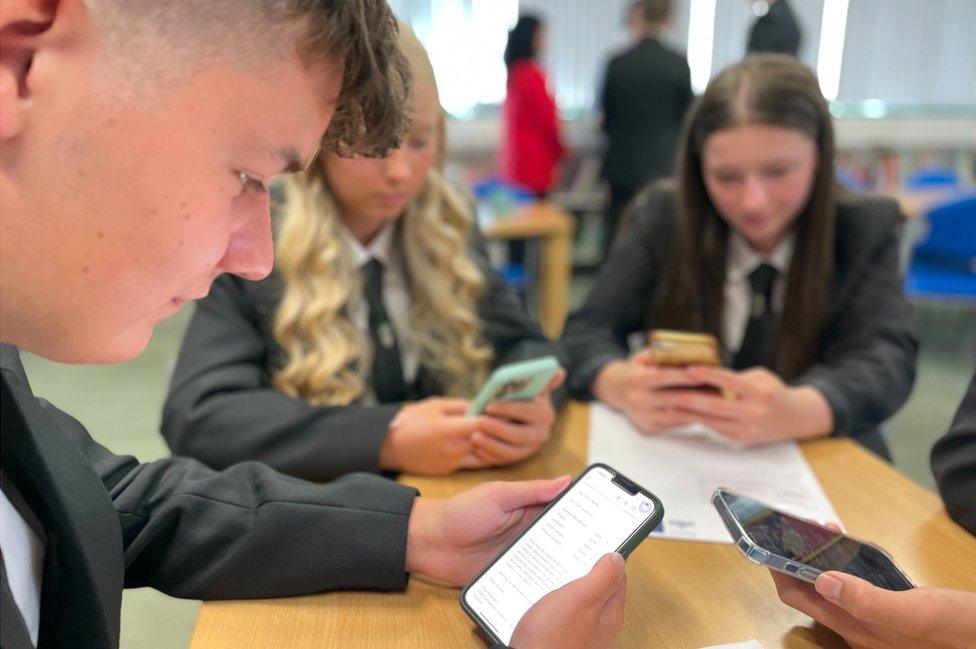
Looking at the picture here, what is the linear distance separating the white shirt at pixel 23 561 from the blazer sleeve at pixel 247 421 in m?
0.46

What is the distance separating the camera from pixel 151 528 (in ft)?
2.61

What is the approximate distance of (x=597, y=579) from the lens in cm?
65

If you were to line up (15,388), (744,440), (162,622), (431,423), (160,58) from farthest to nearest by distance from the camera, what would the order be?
(162,622) < (744,440) < (431,423) < (15,388) < (160,58)

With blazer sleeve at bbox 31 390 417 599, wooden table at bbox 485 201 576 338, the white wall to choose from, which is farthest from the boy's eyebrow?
the white wall

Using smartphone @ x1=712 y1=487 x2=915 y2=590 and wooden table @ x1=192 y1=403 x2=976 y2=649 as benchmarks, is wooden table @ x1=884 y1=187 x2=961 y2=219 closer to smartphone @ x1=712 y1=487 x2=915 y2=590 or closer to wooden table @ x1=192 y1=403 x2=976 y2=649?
wooden table @ x1=192 y1=403 x2=976 y2=649

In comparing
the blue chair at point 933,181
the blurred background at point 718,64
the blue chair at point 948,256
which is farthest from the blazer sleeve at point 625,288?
the blue chair at point 933,181

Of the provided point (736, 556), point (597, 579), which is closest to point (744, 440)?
point (736, 556)

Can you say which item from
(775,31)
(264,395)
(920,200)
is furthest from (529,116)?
(264,395)

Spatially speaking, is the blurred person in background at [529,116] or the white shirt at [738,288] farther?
the blurred person in background at [529,116]

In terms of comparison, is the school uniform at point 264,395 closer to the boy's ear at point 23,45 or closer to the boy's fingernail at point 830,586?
the boy's fingernail at point 830,586

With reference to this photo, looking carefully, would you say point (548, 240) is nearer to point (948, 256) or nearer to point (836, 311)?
point (948, 256)

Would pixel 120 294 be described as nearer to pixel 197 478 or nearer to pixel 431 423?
pixel 197 478

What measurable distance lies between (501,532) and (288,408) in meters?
0.46

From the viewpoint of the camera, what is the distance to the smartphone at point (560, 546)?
0.72 m
